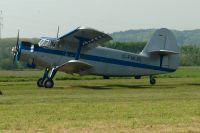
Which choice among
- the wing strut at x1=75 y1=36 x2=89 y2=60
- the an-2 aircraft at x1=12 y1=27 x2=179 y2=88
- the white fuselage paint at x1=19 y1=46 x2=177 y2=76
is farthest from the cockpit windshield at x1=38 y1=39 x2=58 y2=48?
the wing strut at x1=75 y1=36 x2=89 y2=60

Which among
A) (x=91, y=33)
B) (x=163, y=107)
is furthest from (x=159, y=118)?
(x=91, y=33)

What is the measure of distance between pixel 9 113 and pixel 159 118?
374 centimetres

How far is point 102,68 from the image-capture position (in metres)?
27.0

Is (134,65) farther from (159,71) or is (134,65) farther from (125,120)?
(125,120)

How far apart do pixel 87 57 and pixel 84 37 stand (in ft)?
4.93

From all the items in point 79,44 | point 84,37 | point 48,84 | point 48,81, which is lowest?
point 48,84

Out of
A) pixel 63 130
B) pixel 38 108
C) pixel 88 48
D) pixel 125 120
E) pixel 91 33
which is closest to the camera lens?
pixel 63 130

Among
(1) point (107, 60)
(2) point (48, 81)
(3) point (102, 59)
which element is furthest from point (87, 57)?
(2) point (48, 81)

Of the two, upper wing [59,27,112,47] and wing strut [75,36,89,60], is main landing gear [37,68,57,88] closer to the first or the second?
wing strut [75,36,89,60]

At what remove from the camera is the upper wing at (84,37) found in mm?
24562

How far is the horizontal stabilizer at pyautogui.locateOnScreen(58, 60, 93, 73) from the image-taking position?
24513 mm

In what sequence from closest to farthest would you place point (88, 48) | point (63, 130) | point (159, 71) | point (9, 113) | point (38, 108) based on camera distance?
point (63, 130) → point (9, 113) → point (38, 108) → point (88, 48) → point (159, 71)

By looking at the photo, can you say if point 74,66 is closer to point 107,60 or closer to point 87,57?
point 87,57

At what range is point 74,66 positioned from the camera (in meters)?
25.1
